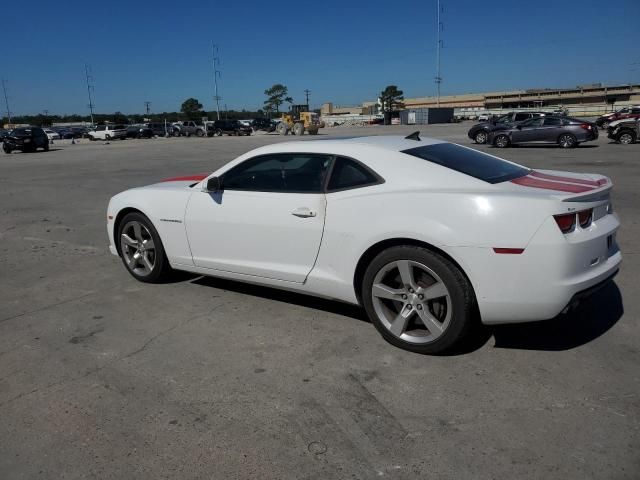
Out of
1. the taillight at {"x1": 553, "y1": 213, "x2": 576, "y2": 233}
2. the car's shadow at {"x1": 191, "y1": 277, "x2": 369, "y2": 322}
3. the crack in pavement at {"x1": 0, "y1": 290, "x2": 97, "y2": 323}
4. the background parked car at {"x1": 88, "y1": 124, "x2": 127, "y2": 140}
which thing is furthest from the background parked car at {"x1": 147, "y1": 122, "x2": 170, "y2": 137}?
the taillight at {"x1": 553, "y1": 213, "x2": 576, "y2": 233}

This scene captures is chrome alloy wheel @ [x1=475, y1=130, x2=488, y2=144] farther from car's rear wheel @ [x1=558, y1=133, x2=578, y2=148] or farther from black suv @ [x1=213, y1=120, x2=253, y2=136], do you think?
black suv @ [x1=213, y1=120, x2=253, y2=136]

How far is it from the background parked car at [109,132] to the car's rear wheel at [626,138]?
4446 cm

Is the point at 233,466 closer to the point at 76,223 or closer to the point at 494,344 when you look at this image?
Result: the point at 494,344

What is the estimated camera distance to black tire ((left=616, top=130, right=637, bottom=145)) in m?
23.0

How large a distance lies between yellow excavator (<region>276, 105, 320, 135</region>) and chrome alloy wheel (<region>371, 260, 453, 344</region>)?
4486 cm

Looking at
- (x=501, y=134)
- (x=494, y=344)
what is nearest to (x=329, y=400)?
(x=494, y=344)

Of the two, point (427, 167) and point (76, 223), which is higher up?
point (427, 167)

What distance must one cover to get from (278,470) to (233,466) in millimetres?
223

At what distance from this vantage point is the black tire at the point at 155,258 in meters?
5.15

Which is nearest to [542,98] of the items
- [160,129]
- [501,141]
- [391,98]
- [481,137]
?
[391,98]

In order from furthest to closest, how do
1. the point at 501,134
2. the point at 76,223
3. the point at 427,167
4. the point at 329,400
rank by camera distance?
the point at 501,134 → the point at 76,223 → the point at 427,167 → the point at 329,400

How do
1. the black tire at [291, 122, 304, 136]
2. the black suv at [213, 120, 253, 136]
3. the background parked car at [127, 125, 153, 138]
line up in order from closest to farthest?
1. the black tire at [291, 122, 304, 136]
2. the background parked car at [127, 125, 153, 138]
3. the black suv at [213, 120, 253, 136]

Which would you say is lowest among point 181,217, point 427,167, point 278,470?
point 278,470

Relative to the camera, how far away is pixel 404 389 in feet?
10.5
